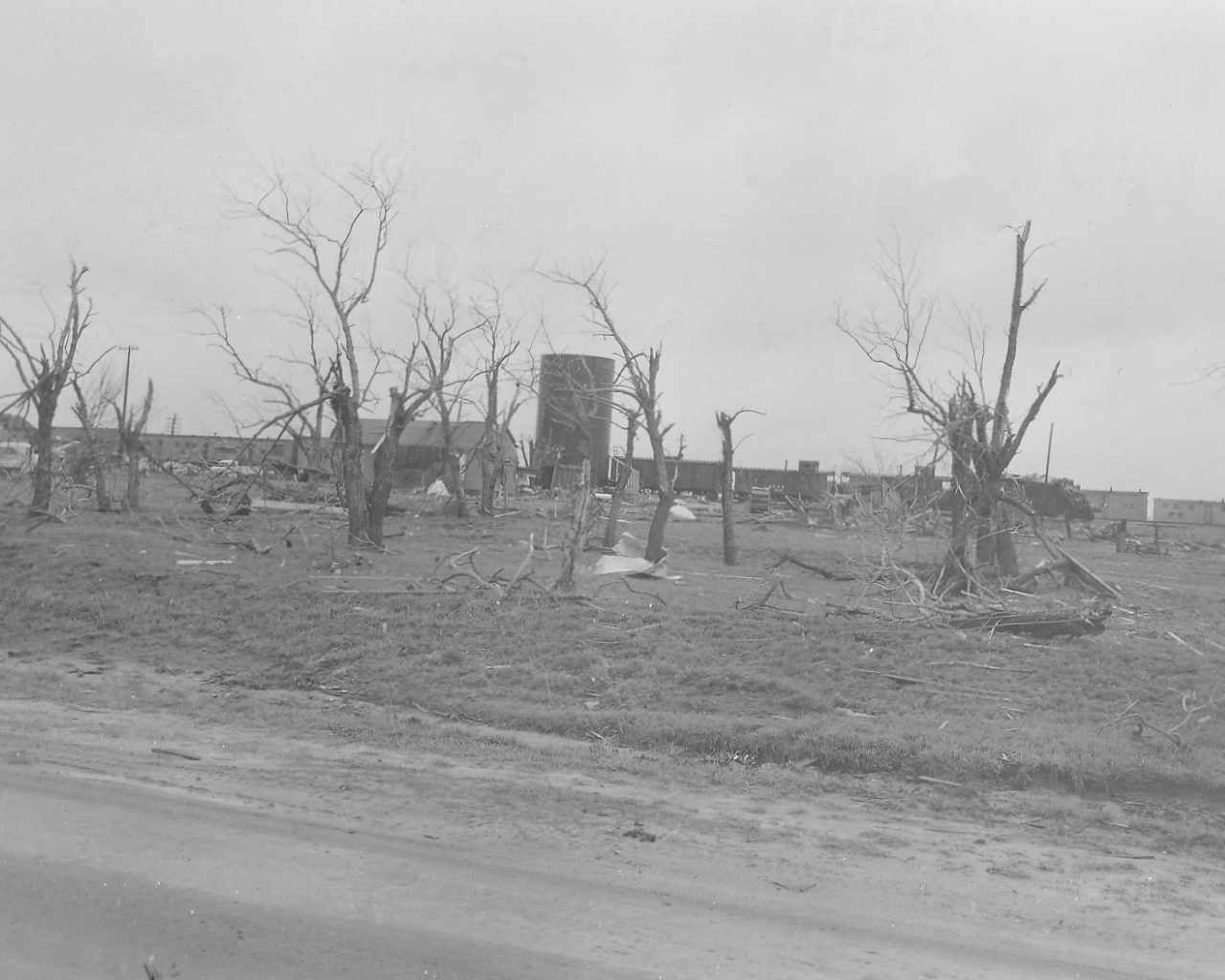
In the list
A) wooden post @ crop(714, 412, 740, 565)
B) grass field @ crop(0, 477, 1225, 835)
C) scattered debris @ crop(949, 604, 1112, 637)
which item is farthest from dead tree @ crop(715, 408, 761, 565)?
scattered debris @ crop(949, 604, 1112, 637)

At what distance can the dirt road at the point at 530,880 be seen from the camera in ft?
14.8

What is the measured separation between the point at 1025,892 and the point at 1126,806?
207 cm

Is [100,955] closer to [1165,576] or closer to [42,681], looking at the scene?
[42,681]

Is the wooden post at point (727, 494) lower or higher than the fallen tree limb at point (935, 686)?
higher

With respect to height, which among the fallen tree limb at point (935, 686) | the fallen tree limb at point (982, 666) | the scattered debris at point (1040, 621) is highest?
the scattered debris at point (1040, 621)

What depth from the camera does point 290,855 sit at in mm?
5590

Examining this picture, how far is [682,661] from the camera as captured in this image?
10844 mm

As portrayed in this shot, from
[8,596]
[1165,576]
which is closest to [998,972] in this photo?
[8,596]

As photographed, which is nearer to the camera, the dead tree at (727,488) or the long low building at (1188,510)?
the dead tree at (727,488)

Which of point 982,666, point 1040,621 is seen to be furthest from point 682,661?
point 1040,621

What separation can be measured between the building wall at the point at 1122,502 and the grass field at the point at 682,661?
4621cm

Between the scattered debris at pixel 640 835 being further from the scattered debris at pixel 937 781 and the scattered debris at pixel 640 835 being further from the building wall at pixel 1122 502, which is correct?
the building wall at pixel 1122 502

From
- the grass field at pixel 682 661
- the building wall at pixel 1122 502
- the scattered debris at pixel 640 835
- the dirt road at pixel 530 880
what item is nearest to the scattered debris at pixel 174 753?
the dirt road at pixel 530 880

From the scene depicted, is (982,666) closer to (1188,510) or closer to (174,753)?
(174,753)
